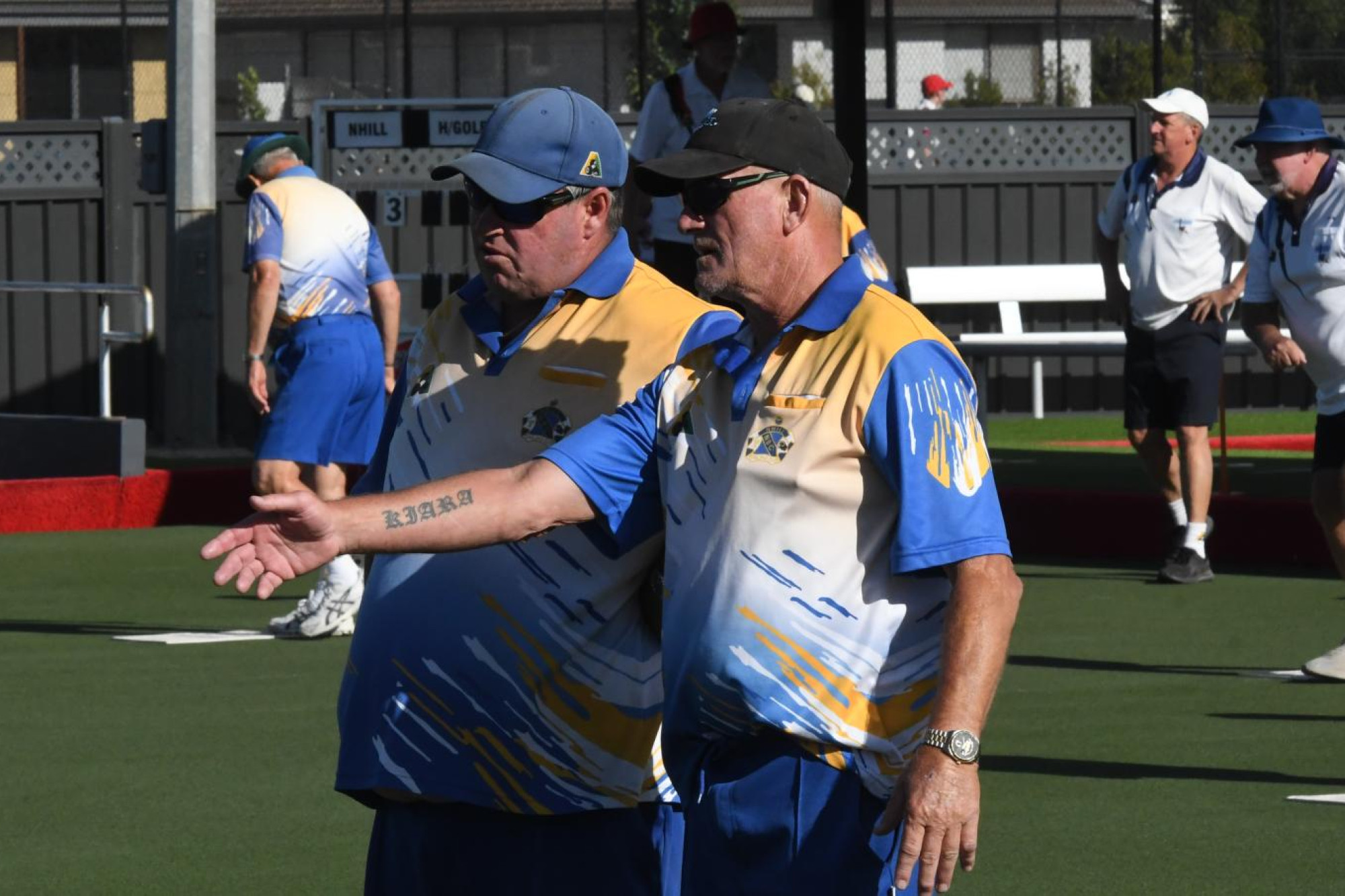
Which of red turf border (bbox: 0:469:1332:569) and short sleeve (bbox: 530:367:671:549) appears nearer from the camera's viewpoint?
short sleeve (bbox: 530:367:671:549)

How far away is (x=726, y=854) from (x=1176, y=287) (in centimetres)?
875

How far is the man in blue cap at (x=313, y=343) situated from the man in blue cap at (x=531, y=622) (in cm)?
584

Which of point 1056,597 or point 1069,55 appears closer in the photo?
point 1056,597

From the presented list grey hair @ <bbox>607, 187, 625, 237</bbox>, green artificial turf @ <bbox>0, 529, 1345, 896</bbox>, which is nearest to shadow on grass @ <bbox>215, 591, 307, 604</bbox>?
green artificial turf @ <bbox>0, 529, 1345, 896</bbox>

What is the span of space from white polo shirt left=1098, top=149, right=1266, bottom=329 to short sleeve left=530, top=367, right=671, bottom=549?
8.31 m

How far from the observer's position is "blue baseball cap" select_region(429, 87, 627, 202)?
4.14m

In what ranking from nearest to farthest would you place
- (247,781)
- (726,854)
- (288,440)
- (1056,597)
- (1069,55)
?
(726,854) → (247,781) → (288,440) → (1056,597) → (1069,55)

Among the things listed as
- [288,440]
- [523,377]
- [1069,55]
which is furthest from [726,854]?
[1069,55]

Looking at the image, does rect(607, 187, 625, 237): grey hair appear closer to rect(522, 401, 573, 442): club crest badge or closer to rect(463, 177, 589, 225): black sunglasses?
rect(463, 177, 589, 225): black sunglasses

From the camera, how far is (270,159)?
414 inches

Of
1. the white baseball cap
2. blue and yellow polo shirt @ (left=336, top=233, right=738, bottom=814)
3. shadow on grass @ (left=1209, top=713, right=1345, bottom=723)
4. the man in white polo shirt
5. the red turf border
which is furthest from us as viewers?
the red turf border

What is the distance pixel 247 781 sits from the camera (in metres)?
7.35

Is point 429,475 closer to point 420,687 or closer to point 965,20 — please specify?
point 420,687

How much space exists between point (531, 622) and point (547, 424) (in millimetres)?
309
